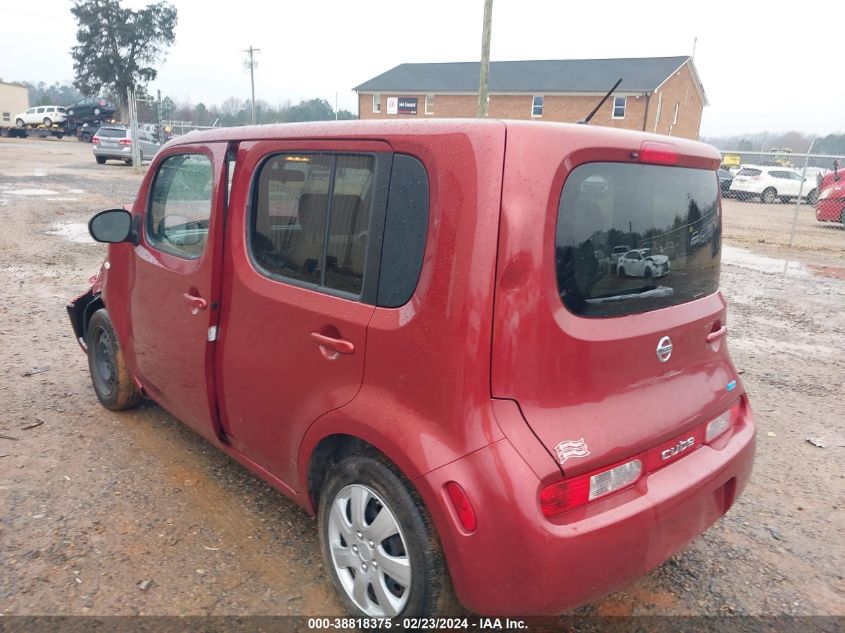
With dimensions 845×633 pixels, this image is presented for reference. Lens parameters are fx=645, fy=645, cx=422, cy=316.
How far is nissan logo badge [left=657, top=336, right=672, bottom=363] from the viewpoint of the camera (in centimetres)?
224

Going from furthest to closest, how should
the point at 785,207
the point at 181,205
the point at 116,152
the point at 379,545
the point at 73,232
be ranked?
the point at 116,152 → the point at 785,207 → the point at 73,232 → the point at 181,205 → the point at 379,545

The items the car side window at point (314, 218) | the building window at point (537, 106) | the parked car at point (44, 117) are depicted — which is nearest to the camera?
the car side window at point (314, 218)

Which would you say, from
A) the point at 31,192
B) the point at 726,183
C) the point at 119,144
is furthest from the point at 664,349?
the point at 119,144

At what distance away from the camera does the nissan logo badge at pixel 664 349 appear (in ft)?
7.34

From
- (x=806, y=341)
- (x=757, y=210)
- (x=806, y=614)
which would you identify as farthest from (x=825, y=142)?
(x=806, y=614)

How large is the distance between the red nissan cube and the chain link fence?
7.77m

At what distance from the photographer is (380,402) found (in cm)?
213

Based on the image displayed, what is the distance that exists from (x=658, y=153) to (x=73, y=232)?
11406 mm

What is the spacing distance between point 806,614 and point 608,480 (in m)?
1.32

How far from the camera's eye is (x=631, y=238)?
84.7 inches

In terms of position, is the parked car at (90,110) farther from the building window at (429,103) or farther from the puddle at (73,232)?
the puddle at (73,232)

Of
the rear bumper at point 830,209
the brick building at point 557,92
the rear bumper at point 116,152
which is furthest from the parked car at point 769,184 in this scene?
the rear bumper at point 116,152

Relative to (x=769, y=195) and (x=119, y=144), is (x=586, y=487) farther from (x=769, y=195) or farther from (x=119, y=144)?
(x=119, y=144)

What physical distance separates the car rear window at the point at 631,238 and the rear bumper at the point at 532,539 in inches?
23.0
